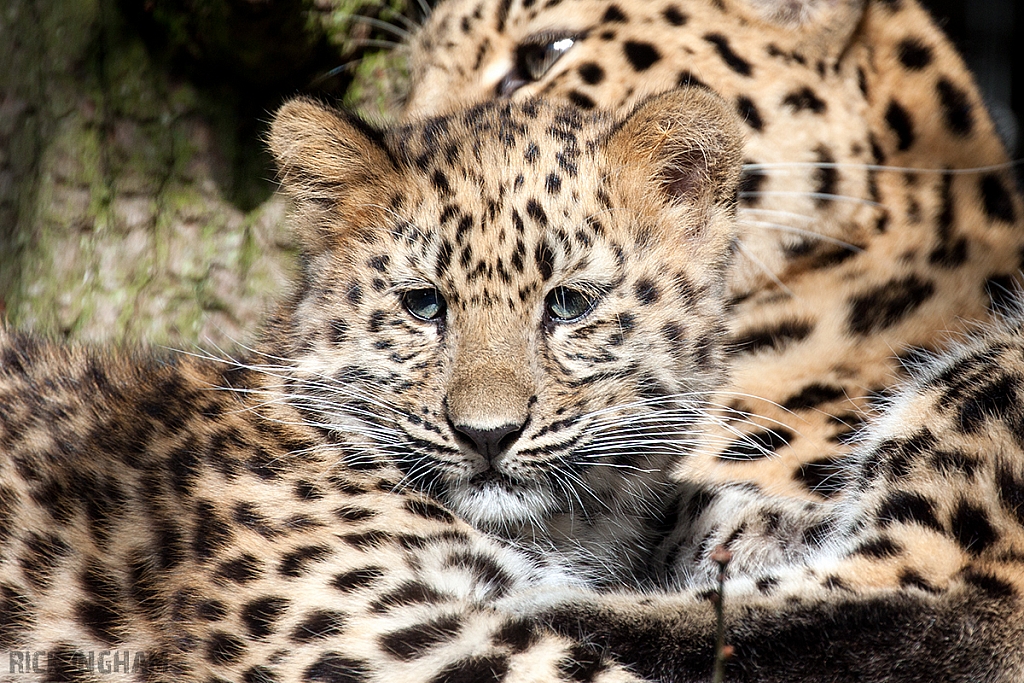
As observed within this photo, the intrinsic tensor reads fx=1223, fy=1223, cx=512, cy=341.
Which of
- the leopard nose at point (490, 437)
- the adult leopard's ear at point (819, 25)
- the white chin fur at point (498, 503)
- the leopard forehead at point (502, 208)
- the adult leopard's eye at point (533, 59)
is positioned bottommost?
the white chin fur at point (498, 503)

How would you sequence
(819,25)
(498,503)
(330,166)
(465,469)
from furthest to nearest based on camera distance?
(819,25) → (330,166) → (498,503) → (465,469)

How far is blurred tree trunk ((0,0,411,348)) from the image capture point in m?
5.41

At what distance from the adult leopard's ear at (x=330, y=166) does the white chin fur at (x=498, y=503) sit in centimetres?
84

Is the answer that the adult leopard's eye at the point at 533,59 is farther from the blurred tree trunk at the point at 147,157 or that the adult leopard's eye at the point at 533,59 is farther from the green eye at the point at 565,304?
the green eye at the point at 565,304

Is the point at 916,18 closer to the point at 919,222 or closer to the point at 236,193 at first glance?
the point at 919,222

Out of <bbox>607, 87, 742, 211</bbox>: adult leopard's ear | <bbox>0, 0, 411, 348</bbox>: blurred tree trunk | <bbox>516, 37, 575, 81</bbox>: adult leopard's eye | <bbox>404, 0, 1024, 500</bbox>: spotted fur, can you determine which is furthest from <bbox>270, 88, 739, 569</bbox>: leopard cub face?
<bbox>0, 0, 411, 348</bbox>: blurred tree trunk

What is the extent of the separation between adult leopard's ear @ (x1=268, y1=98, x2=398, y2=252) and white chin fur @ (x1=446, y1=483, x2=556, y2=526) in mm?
843

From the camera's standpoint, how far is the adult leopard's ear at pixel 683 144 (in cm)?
358

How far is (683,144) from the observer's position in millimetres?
3662

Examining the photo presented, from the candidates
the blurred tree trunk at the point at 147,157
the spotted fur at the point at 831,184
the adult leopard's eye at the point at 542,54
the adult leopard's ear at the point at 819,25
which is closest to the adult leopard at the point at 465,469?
the spotted fur at the point at 831,184

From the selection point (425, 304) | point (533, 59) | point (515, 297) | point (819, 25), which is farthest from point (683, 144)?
point (533, 59)

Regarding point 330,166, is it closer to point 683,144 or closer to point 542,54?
point 683,144

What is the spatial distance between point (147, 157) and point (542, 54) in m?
2.08

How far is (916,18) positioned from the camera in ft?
16.4
